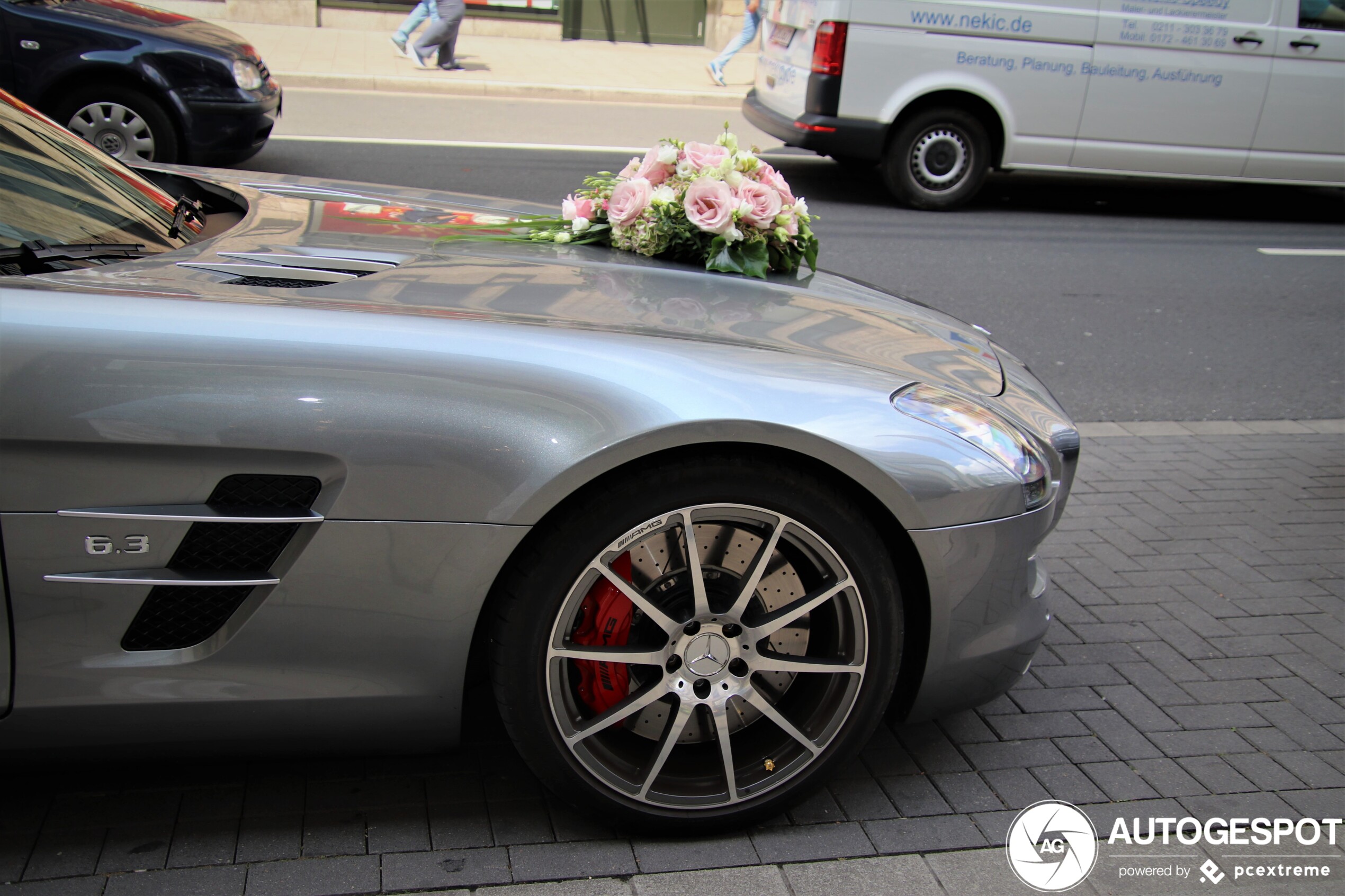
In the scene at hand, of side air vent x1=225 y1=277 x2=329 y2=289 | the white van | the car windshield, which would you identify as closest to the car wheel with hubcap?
the white van

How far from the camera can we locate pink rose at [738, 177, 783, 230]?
290cm

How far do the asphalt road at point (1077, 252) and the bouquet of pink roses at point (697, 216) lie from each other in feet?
7.09

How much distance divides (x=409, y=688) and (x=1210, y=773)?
196 cm

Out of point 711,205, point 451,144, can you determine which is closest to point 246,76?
point 451,144

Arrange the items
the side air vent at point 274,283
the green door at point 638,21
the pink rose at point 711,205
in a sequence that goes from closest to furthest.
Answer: the side air vent at point 274,283, the pink rose at point 711,205, the green door at point 638,21

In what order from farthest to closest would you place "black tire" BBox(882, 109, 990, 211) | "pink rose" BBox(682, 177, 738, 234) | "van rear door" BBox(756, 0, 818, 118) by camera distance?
"black tire" BBox(882, 109, 990, 211), "van rear door" BBox(756, 0, 818, 118), "pink rose" BBox(682, 177, 738, 234)

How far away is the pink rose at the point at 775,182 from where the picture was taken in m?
3.00

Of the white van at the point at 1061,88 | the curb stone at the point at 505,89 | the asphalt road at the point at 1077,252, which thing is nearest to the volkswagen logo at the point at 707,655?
the asphalt road at the point at 1077,252

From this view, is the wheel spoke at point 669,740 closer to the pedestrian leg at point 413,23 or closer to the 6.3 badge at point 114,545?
the 6.3 badge at point 114,545

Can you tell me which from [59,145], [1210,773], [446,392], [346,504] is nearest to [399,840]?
[346,504]

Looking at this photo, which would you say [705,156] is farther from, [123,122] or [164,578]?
[123,122]

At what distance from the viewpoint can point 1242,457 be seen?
16.2 feet

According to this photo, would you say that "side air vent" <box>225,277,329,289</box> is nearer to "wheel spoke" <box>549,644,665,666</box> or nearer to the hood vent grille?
the hood vent grille

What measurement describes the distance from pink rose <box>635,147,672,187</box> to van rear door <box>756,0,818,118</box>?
609cm
